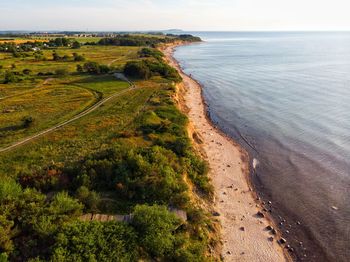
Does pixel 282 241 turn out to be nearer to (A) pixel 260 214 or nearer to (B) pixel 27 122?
(A) pixel 260 214

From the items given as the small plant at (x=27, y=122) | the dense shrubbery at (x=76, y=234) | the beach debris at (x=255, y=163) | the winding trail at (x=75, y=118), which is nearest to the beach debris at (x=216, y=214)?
the dense shrubbery at (x=76, y=234)

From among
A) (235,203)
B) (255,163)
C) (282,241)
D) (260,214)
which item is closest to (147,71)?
(255,163)

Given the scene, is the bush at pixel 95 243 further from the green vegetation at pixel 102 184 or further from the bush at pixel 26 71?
the bush at pixel 26 71

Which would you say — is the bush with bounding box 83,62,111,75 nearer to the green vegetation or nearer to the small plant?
the green vegetation

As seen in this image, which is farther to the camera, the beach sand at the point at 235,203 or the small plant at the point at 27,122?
the small plant at the point at 27,122

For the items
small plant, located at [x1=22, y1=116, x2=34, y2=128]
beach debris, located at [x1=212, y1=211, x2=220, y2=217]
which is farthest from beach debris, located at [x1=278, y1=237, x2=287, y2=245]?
small plant, located at [x1=22, y1=116, x2=34, y2=128]

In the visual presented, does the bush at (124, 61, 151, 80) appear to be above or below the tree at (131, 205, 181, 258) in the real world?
above
